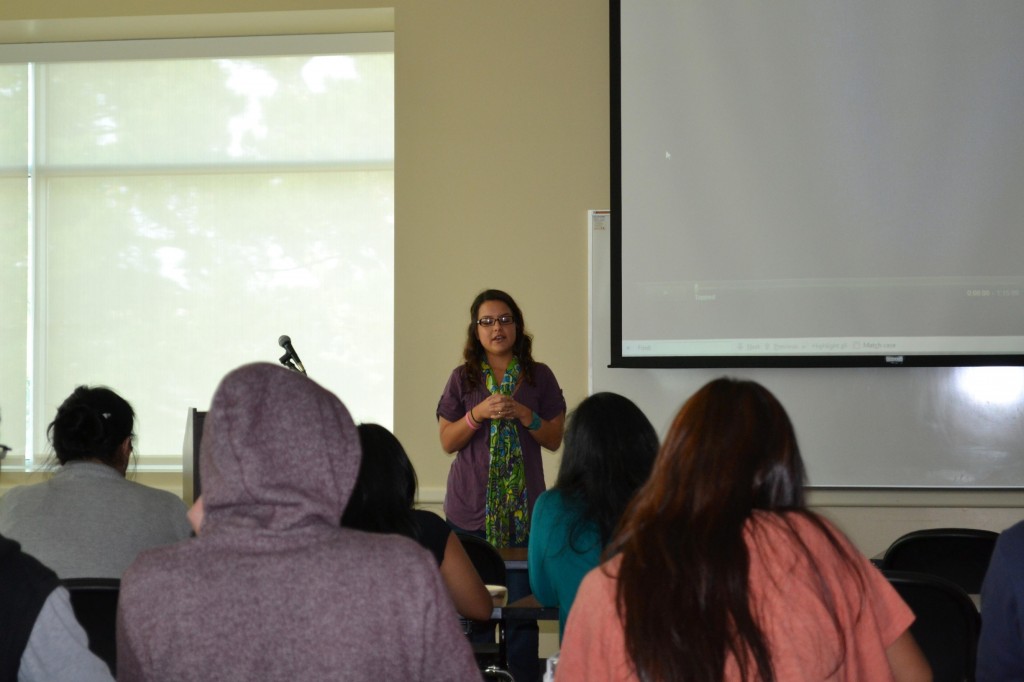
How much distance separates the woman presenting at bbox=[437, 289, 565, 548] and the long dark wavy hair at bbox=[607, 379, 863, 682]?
239 centimetres

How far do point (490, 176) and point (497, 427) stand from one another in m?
1.39

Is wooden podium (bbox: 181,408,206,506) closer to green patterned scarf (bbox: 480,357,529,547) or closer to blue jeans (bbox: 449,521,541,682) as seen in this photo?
blue jeans (bbox: 449,521,541,682)

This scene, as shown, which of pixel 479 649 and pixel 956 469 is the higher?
pixel 956 469

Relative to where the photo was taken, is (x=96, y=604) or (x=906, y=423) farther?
(x=906, y=423)

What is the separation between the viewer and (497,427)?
12.8ft

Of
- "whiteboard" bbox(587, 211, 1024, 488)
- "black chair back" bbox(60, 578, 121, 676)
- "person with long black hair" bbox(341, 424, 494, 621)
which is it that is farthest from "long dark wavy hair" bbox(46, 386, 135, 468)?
"whiteboard" bbox(587, 211, 1024, 488)

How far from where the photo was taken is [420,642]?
1237mm

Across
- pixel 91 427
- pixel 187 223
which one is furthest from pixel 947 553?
pixel 187 223

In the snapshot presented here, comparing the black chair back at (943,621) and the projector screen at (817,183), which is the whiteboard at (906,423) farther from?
the black chair back at (943,621)

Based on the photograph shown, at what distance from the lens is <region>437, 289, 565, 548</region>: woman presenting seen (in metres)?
3.90

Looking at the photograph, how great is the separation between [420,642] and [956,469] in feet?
12.2

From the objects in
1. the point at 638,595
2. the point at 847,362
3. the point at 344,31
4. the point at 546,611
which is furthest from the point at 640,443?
the point at 344,31

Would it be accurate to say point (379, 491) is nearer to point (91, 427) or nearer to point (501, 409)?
point (91, 427)

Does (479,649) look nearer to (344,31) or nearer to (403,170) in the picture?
(403,170)
